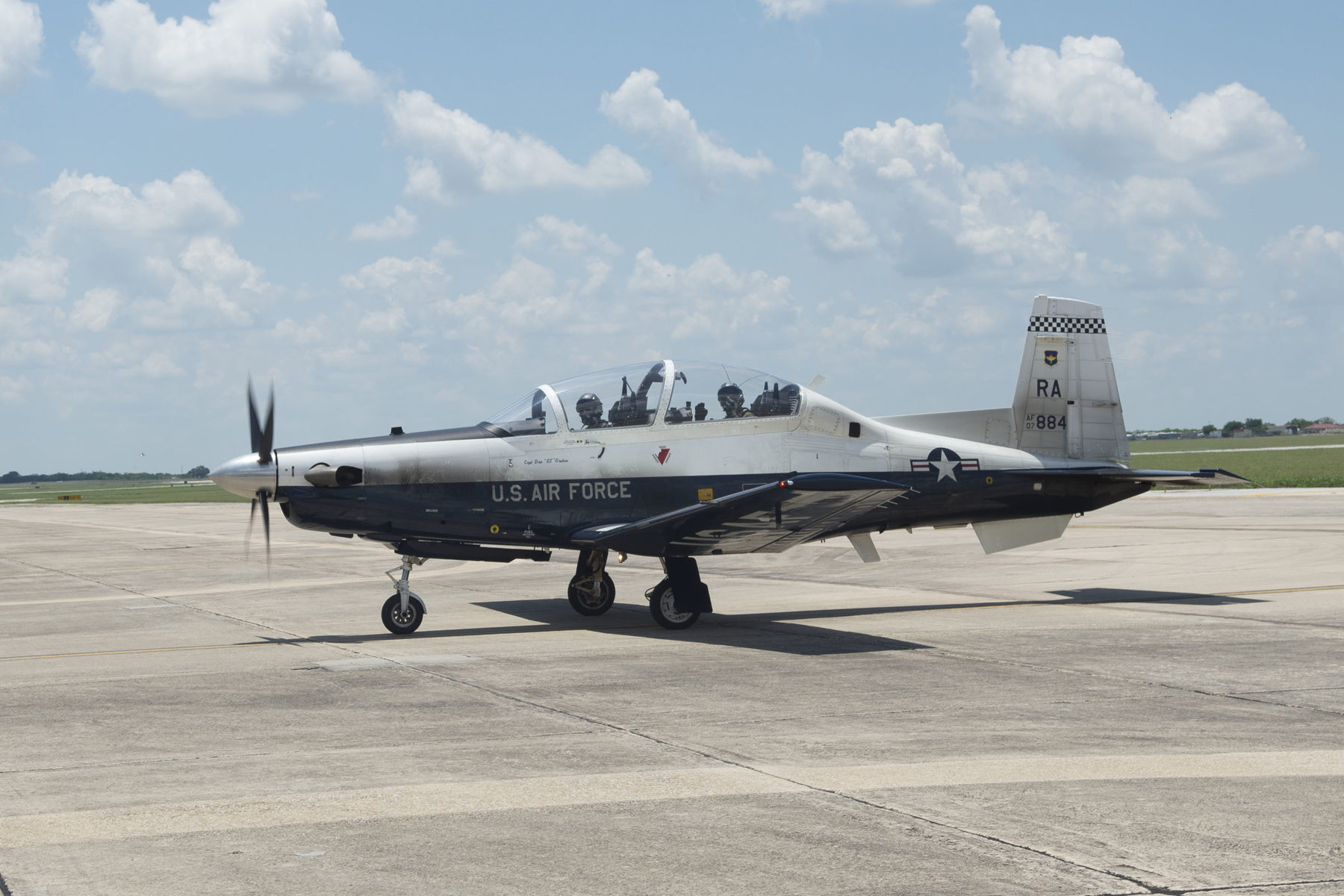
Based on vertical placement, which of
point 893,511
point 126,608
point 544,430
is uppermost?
point 544,430

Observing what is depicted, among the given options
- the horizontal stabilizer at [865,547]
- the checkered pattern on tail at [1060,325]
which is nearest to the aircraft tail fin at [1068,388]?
the checkered pattern on tail at [1060,325]

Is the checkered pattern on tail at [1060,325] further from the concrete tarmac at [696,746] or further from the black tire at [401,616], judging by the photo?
the black tire at [401,616]

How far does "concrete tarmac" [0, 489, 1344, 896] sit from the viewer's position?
5.25m

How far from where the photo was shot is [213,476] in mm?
12781

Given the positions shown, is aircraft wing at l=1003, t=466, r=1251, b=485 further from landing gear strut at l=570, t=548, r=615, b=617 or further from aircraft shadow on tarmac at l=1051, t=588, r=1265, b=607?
landing gear strut at l=570, t=548, r=615, b=617

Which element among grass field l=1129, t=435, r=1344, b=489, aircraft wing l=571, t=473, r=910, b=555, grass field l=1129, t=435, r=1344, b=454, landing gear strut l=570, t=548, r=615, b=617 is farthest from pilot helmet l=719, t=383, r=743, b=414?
grass field l=1129, t=435, r=1344, b=454

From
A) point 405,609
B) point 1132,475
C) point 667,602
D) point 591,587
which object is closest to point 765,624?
point 667,602

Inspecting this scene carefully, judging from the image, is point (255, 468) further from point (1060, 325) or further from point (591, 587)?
point (1060, 325)

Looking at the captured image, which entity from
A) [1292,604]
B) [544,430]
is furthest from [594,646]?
[1292,604]

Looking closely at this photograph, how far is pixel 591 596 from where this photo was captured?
15039 mm

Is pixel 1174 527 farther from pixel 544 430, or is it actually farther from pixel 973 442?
pixel 544 430

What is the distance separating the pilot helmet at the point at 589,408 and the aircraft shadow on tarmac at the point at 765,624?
233 cm

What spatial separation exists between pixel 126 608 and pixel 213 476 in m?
5.92

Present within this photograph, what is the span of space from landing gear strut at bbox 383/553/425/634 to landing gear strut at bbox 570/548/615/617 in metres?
2.00
